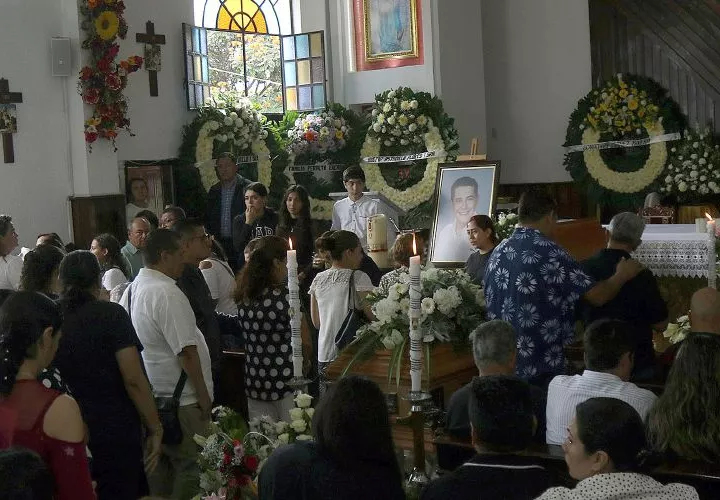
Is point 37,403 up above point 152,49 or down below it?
below

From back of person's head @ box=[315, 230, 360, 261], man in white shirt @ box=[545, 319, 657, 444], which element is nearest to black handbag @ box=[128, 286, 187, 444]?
back of person's head @ box=[315, 230, 360, 261]

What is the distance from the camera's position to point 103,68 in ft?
38.0

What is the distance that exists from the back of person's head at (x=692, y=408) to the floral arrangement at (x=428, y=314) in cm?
143

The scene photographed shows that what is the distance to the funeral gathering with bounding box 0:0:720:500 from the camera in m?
3.38

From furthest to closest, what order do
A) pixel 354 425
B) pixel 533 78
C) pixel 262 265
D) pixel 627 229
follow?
1. pixel 533 78
2. pixel 262 265
3. pixel 627 229
4. pixel 354 425

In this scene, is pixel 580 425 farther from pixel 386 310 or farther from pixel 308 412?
pixel 386 310

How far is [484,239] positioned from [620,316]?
1619 mm

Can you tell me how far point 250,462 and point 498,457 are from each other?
53.1 inches

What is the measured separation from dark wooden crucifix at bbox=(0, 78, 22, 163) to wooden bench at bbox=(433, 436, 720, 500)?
815cm

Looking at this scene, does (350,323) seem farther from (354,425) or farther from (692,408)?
(354,425)

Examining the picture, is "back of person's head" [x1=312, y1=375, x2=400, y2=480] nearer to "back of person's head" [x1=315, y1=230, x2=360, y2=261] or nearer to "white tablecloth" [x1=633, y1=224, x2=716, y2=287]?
"back of person's head" [x1=315, y1=230, x2=360, y2=261]

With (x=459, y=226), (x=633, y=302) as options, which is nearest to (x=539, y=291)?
(x=633, y=302)

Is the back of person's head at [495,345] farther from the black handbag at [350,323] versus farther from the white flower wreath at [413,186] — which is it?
the white flower wreath at [413,186]

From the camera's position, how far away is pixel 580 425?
299 centimetres
